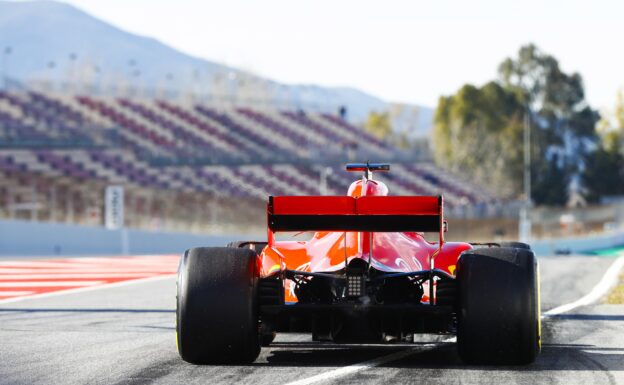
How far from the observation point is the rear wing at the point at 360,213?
7957 millimetres

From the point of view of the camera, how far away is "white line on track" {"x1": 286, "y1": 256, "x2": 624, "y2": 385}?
734 centimetres

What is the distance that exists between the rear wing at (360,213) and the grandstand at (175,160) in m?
29.0

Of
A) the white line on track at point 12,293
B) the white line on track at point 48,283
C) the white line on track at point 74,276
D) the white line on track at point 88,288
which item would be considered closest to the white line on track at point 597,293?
the white line on track at point 88,288

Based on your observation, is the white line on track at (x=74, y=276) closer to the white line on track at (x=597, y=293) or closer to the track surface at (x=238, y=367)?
the track surface at (x=238, y=367)

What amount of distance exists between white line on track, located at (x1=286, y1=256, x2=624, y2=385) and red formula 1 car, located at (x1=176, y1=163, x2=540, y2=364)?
9.0 inches

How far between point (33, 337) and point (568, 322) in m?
5.23

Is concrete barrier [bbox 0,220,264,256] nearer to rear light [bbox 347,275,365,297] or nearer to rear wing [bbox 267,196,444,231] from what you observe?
rear wing [bbox 267,196,444,231]

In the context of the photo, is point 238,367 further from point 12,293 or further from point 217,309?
point 12,293

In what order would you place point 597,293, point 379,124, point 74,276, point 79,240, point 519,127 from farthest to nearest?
point 379,124, point 519,127, point 79,240, point 74,276, point 597,293

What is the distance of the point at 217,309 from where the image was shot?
301 inches

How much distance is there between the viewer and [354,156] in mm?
66000

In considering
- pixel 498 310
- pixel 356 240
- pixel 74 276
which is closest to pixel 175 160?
pixel 74 276

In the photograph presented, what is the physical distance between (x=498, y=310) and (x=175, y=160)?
48.6m

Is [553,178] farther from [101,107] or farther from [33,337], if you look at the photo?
[33,337]
